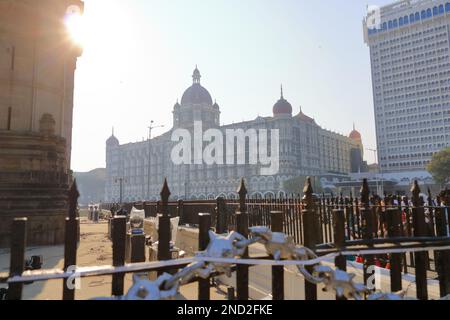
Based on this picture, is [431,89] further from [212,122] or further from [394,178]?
[212,122]

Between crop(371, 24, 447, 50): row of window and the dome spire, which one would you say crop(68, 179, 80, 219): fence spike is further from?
crop(371, 24, 447, 50): row of window

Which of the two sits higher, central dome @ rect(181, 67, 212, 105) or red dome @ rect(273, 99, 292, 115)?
central dome @ rect(181, 67, 212, 105)

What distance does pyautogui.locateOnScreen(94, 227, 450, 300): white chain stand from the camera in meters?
1.91

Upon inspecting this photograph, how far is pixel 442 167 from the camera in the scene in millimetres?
60062

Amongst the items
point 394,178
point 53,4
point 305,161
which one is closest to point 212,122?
point 305,161

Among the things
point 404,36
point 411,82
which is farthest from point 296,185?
point 404,36

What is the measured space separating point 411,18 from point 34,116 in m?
118

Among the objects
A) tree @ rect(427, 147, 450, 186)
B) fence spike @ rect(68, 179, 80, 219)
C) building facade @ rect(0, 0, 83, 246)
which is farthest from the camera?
tree @ rect(427, 147, 450, 186)

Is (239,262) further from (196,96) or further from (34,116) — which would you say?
(196,96)

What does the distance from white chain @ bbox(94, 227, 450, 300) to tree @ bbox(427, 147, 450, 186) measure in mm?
69646

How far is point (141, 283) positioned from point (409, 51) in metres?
120

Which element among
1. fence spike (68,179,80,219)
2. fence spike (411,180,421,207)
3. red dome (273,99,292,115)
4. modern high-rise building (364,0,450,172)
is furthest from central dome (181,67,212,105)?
fence spike (68,179,80,219)

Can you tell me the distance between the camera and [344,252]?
2.55m

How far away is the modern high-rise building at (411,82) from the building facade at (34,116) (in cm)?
10520
